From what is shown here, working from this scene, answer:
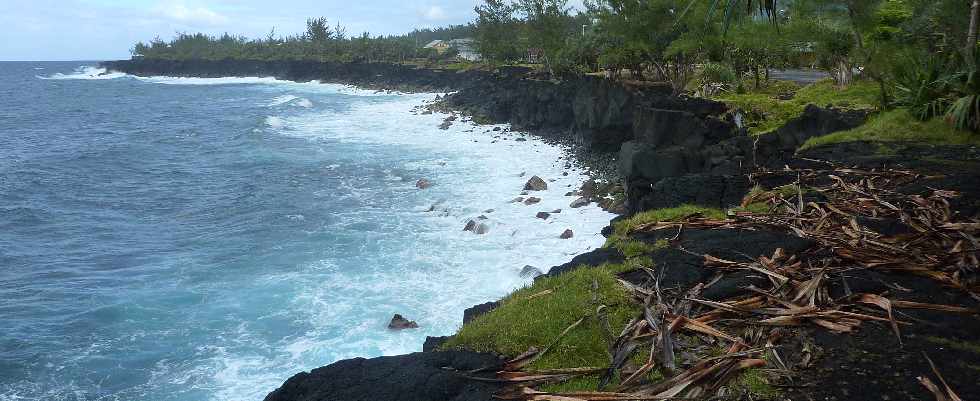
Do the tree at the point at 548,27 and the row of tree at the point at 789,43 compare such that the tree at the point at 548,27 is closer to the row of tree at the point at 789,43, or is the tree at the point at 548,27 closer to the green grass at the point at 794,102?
the row of tree at the point at 789,43

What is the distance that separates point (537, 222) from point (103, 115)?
63989 millimetres

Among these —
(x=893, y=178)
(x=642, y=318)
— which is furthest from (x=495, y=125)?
(x=642, y=318)

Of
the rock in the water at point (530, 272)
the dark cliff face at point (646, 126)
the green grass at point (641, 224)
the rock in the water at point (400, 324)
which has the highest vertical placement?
the dark cliff face at point (646, 126)

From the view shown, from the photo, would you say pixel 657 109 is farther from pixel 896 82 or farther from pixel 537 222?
pixel 896 82

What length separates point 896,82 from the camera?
1861 cm

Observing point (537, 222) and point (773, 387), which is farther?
point (537, 222)

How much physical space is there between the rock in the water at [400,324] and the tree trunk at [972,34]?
14.5 m

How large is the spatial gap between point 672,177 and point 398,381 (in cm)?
1212

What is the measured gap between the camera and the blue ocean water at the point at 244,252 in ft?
48.6

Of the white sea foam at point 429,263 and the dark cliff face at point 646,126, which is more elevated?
the dark cliff face at point 646,126

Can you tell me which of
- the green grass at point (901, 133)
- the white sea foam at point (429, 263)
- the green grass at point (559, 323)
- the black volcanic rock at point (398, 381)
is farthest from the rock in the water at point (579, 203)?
the black volcanic rock at point (398, 381)

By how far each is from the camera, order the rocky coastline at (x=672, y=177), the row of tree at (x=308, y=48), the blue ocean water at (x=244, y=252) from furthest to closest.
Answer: the row of tree at (x=308, y=48)
the blue ocean water at (x=244, y=252)
the rocky coastline at (x=672, y=177)

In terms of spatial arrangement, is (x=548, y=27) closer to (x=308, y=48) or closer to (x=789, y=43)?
(x=789, y=43)

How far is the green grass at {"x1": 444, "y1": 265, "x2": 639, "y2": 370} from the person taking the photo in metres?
7.56
